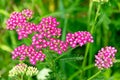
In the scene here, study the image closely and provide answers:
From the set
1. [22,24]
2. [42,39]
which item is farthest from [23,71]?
[22,24]

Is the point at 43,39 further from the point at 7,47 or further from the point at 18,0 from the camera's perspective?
the point at 18,0

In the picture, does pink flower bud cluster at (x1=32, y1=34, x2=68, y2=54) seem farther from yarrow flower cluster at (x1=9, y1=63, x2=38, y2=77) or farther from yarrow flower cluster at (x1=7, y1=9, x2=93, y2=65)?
yarrow flower cluster at (x1=9, y1=63, x2=38, y2=77)

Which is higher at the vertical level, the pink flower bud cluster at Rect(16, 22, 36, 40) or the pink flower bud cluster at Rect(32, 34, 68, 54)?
the pink flower bud cluster at Rect(16, 22, 36, 40)

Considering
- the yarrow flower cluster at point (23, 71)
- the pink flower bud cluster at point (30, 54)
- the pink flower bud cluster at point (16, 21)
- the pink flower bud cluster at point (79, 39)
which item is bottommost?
the yarrow flower cluster at point (23, 71)

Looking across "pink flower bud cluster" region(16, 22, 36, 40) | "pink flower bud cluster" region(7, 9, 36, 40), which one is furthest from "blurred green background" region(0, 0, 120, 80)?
"pink flower bud cluster" region(16, 22, 36, 40)

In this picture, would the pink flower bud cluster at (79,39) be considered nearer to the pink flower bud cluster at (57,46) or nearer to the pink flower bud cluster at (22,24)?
the pink flower bud cluster at (57,46)

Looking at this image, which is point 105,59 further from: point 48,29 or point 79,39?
point 48,29

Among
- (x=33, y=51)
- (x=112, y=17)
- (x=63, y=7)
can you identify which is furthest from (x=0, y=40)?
(x=33, y=51)

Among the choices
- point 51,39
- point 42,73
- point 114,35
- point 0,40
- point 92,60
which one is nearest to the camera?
point 51,39

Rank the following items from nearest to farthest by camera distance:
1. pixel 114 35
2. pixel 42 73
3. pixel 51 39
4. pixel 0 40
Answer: pixel 51 39
pixel 42 73
pixel 114 35
pixel 0 40

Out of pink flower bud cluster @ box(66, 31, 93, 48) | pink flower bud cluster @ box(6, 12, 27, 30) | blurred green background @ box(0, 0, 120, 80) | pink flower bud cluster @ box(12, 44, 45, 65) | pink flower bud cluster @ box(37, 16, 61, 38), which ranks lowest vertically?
pink flower bud cluster @ box(12, 44, 45, 65)

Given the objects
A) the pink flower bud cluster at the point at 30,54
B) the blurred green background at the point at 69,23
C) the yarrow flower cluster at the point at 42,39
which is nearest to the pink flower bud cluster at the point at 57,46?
the yarrow flower cluster at the point at 42,39
